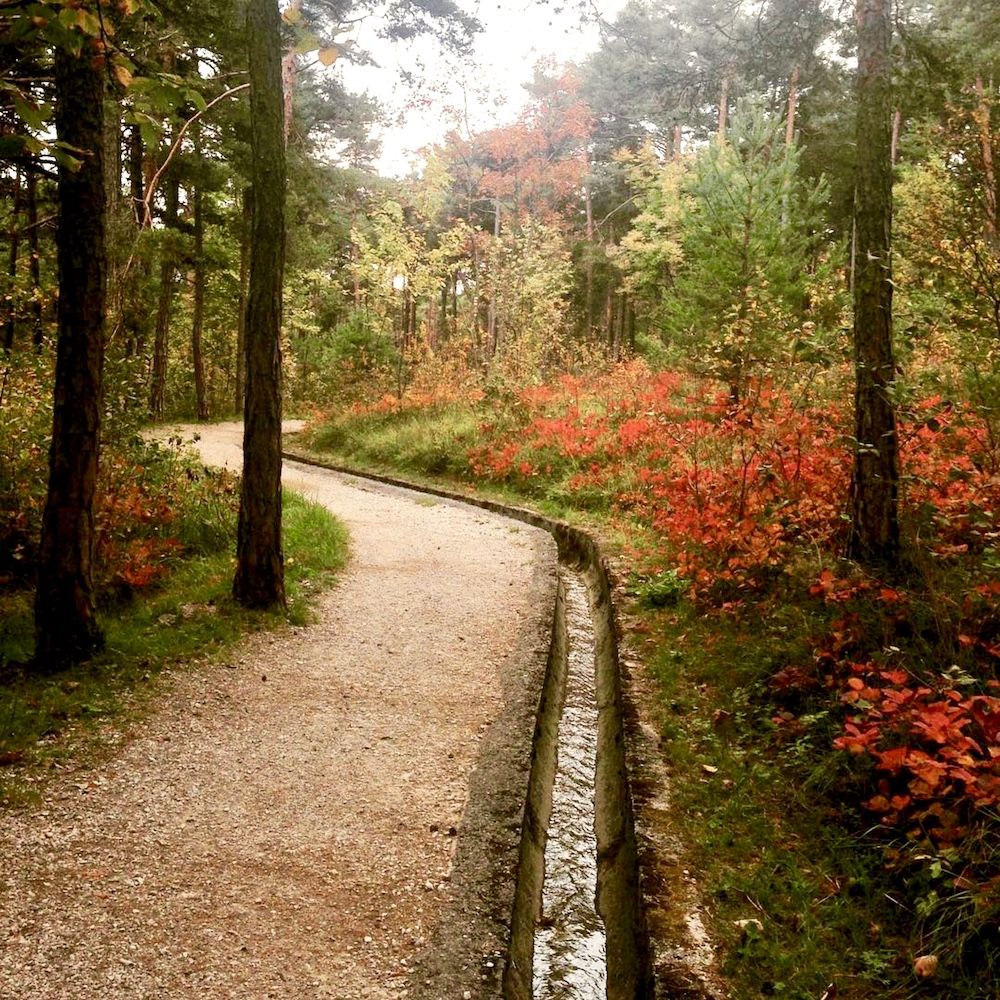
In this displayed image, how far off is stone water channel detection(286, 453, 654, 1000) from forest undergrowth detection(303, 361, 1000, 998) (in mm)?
413

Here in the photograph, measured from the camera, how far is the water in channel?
3141mm

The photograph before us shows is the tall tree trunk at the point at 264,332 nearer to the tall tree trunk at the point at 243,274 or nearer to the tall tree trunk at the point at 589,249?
the tall tree trunk at the point at 243,274

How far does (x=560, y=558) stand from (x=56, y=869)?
25.9 feet

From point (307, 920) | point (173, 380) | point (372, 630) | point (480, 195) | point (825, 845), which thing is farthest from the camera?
point (480, 195)

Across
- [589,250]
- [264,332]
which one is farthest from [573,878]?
[589,250]

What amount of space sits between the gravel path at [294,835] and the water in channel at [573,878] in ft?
1.24

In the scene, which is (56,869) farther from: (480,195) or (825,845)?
(480,195)

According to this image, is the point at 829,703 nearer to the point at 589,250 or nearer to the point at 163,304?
the point at 163,304

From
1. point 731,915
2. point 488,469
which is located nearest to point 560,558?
point 488,469

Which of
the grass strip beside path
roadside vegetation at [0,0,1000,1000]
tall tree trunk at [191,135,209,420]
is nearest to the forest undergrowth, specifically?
roadside vegetation at [0,0,1000,1000]

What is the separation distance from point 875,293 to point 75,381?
576cm

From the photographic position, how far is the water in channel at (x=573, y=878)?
10.3 feet

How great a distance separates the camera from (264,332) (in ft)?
19.6

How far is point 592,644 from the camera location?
7.25 m
